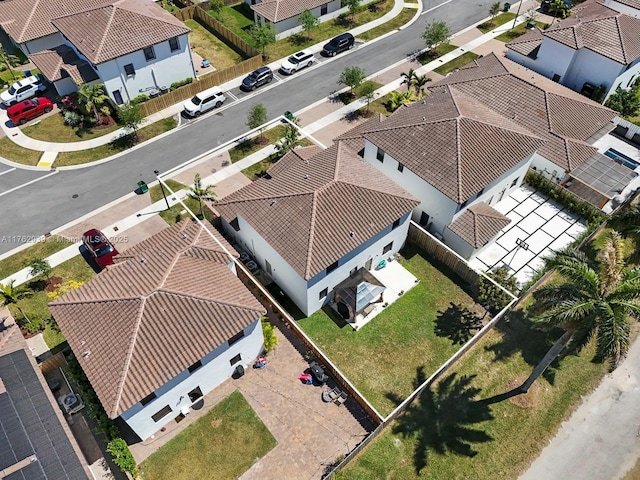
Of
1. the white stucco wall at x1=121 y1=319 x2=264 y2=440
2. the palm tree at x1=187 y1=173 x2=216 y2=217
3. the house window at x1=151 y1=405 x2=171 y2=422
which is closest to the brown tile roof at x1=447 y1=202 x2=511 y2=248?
the white stucco wall at x1=121 y1=319 x2=264 y2=440

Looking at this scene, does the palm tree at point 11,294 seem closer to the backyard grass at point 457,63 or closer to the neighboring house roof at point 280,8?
the neighboring house roof at point 280,8

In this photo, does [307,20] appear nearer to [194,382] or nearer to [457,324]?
[457,324]

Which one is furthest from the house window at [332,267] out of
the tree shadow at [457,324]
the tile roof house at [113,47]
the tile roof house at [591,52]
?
the tile roof house at [591,52]

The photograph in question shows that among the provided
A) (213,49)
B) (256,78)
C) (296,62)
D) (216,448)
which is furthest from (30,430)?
(213,49)

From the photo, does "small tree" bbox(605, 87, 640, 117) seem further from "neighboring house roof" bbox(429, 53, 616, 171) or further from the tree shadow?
the tree shadow

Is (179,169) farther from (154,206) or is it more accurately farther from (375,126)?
(375,126)
